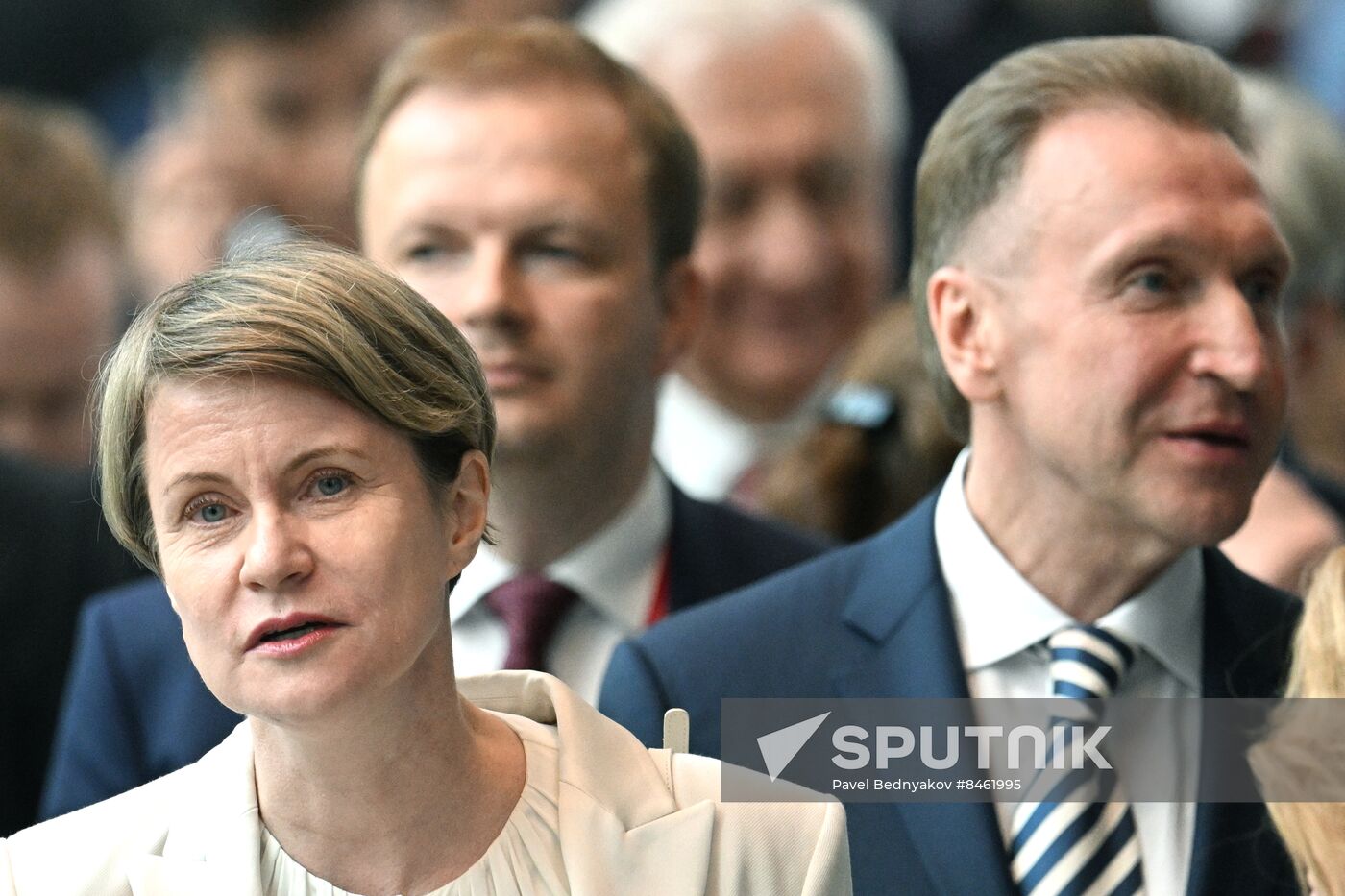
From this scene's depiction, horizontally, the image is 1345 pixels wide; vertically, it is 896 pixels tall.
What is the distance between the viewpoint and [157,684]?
3.37 metres

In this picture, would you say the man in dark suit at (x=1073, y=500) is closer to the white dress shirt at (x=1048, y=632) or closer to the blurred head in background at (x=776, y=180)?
the white dress shirt at (x=1048, y=632)

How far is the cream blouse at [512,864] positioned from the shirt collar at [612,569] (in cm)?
95

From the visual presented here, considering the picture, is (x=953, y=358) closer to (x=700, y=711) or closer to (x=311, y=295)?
(x=700, y=711)

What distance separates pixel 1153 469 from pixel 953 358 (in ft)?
1.18

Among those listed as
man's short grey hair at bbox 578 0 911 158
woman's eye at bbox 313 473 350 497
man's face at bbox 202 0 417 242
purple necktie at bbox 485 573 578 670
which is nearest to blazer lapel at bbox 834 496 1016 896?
purple necktie at bbox 485 573 578 670

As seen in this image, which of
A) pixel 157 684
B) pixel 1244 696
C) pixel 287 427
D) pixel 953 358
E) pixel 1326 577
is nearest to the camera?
pixel 287 427

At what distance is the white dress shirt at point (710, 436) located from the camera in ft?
16.7

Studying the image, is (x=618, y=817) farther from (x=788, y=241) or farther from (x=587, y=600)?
(x=788, y=241)

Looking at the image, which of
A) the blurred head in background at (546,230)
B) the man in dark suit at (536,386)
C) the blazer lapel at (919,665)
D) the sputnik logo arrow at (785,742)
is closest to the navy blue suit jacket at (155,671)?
the man in dark suit at (536,386)

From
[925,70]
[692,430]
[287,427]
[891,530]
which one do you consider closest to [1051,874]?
[891,530]

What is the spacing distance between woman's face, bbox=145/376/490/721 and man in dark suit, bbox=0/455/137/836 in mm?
1715

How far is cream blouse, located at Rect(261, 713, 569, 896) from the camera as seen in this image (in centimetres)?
231

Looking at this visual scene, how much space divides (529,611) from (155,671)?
62 cm

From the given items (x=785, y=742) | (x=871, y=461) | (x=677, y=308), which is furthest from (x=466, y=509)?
(x=871, y=461)
